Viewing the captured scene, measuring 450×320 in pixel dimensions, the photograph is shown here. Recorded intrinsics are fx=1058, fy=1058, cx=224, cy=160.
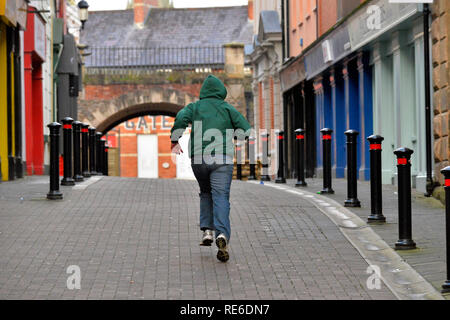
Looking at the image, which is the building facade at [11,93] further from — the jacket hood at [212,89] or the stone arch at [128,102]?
the stone arch at [128,102]

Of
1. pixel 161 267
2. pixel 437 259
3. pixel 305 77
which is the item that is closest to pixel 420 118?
pixel 437 259

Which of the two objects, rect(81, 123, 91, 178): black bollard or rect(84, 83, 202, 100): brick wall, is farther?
rect(84, 83, 202, 100): brick wall

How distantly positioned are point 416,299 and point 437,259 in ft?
5.04

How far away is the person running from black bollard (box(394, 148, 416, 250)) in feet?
4.61

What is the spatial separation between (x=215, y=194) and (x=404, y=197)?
5.65 ft

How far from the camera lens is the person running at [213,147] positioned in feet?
29.9

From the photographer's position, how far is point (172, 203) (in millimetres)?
13039

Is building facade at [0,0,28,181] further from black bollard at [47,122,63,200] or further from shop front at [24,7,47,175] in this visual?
black bollard at [47,122,63,200]

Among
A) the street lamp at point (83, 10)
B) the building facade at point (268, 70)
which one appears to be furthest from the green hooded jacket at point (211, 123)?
the street lamp at point (83, 10)

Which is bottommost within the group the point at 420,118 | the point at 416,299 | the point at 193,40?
the point at 416,299

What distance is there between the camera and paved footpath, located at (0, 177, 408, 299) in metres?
7.76

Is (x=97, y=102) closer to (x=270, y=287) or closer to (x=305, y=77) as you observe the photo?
(x=305, y=77)

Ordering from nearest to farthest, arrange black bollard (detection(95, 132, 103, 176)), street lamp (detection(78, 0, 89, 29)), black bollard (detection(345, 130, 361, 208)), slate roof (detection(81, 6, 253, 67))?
black bollard (detection(345, 130, 361, 208)), black bollard (detection(95, 132, 103, 176)), street lamp (detection(78, 0, 89, 29)), slate roof (detection(81, 6, 253, 67))

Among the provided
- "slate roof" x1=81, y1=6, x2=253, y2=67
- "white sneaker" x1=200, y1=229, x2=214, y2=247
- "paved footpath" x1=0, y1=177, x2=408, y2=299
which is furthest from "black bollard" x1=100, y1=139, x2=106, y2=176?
"slate roof" x1=81, y1=6, x2=253, y2=67
